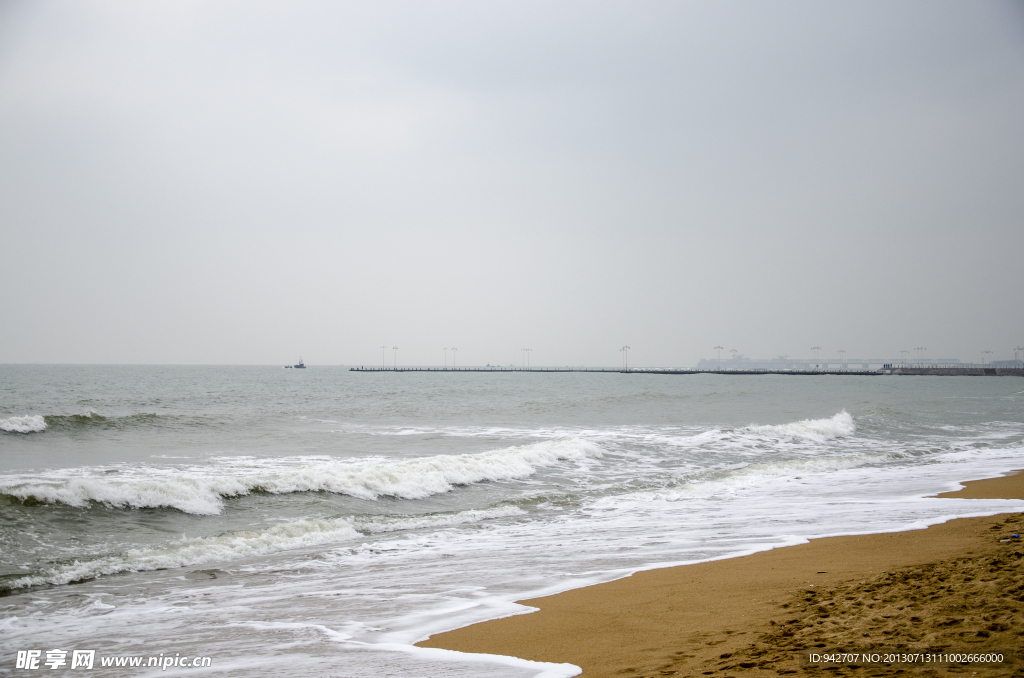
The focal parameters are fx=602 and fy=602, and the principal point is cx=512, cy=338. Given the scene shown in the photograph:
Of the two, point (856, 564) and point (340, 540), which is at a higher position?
point (856, 564)

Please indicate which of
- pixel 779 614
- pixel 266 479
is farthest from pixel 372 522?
pixel 779 614

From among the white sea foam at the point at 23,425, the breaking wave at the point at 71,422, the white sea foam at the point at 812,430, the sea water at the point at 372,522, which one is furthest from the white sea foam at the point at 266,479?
the breaking wave at the point at 71,422

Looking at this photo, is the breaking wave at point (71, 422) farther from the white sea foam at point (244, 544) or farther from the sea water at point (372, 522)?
the white sea foam at point (244, 544)

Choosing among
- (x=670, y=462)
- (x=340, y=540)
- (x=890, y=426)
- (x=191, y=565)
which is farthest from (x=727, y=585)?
(x=890, y=426)

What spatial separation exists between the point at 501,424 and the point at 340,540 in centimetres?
2281

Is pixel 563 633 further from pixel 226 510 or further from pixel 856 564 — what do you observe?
pixel 226 510

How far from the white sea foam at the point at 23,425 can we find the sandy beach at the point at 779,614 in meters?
27.3

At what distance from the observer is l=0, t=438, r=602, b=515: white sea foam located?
1230cm

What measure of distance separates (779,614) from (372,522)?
827cm

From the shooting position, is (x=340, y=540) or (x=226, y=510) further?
(x=226, y=510)

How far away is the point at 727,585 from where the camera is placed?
22.8 ft

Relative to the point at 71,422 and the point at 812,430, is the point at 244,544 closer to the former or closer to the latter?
the point at 71,422

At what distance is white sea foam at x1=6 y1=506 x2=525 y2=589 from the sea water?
0.04 meters

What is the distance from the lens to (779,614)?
5.61 meters
